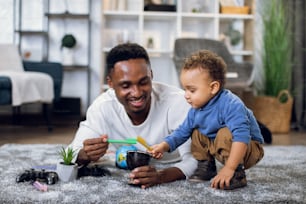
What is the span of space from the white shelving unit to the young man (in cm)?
Result: 253

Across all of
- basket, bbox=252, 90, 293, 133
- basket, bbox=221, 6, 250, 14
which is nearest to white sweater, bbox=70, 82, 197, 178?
basket, bbox=252, 90, 293, 133

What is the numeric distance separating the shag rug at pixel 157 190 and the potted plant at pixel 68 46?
95.2 inches

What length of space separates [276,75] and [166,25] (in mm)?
1318

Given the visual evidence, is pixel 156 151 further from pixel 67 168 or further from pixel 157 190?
pixel 67 168

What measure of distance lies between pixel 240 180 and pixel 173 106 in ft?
1.39

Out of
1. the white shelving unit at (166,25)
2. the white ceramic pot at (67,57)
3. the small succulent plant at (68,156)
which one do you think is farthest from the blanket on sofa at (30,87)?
the small succulent plant at (68,156)

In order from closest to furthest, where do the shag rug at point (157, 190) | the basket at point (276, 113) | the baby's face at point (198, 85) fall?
the shag rug at point (157, 190), the baby's face at point (198, 85), the basket at point (276, 113)

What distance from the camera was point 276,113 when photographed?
3777 millimetres

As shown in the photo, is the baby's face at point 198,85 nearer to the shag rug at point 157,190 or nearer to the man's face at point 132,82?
the man's face at point 132,82

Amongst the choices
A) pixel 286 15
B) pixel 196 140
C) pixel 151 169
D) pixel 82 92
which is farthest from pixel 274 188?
pixel 82 92

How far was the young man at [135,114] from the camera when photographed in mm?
1614

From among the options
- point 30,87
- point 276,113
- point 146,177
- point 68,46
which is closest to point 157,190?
point 146,177

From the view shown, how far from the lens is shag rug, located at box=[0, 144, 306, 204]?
1.38 meters

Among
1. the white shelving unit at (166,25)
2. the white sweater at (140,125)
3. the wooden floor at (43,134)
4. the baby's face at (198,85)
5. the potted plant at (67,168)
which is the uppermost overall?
the white shelving unit at (166,25)
